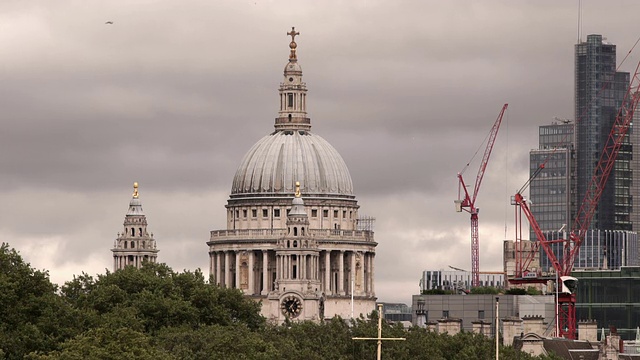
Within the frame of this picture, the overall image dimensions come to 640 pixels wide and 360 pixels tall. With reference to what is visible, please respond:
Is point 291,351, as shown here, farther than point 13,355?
Yes

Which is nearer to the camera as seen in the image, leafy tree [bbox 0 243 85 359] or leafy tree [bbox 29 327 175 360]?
leafy tree [bbox 29 327 175 360]

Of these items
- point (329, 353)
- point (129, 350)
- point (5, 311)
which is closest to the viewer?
point (129, 350)

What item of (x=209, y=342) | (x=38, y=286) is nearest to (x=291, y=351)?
(x=209, y=342)

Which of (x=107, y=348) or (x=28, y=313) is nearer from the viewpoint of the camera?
(x=107, y=348)

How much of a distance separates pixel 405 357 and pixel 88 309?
23812mm

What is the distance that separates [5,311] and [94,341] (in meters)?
13.5

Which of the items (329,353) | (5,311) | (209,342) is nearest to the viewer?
(5,311)

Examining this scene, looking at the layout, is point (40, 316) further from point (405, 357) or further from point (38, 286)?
point (405, 357)

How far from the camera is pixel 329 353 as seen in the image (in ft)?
648

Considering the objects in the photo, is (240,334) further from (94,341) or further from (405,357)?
(94,341)

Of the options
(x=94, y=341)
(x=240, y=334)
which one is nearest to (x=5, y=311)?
(x=94, y=341)

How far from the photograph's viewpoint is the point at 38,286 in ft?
585

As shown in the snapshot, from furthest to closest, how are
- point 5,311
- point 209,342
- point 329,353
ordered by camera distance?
point 329,353 < point 209,342 < point 5,311

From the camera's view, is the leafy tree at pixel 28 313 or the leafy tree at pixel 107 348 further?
the leafy tree at pixel 28 313
